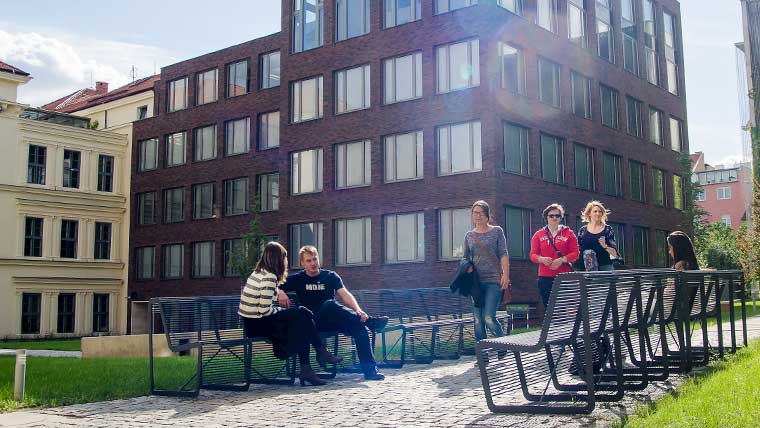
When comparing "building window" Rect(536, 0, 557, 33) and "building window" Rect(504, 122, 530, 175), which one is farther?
"building window" Rect(536, 0, 557, 33)

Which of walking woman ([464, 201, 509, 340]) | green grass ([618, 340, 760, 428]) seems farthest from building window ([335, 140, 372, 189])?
green grass ([618, 340, 760, 428])

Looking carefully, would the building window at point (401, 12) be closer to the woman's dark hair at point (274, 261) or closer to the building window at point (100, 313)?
the building window at point (100, 313)

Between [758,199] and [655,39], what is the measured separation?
50.4 feet

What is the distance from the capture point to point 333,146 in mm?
35625

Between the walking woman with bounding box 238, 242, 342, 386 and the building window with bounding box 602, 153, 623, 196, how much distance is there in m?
31.2

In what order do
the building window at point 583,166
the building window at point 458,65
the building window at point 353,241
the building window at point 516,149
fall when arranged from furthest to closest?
the building window at point 583,166 → the building window at point 353,241 → the building window at point 516,149 → the building window at point 458,65

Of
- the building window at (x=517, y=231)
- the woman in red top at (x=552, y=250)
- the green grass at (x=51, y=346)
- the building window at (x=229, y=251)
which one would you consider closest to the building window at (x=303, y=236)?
the building window at (x=229, y=251)

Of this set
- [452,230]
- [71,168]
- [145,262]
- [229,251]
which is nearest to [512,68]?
[452,230]

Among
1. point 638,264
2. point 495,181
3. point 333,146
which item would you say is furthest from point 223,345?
point 638,264

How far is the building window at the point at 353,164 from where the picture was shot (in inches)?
1353

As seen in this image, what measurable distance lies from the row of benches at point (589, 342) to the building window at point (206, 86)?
3846cm

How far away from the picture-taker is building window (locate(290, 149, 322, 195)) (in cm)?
3630

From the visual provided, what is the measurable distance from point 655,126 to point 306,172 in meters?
19.4

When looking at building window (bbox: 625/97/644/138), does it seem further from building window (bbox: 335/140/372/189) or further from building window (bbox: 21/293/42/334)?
building window (bbox: 21/293/42/334)
